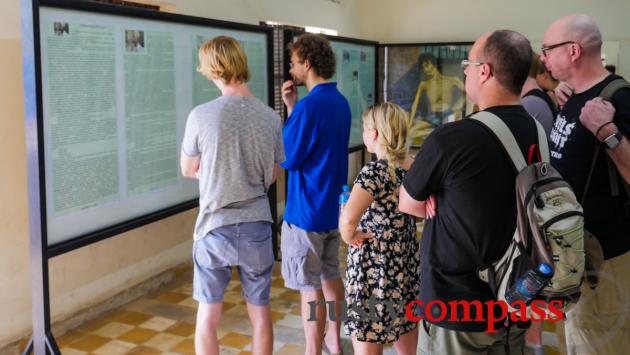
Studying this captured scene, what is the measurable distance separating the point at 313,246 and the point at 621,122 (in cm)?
155

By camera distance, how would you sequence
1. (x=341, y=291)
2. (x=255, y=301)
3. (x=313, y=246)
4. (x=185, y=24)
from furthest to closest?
(x=185, y=24) → (x=341, y=291) → (x=313, y=246) → (x=255, y=301)

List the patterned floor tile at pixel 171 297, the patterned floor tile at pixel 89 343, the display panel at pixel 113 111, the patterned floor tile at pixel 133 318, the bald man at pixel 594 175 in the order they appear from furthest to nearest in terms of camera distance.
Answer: the patterned floor tile at pixel 171 297, the patterned floor tile at pixel 133 318, the patterned floor tile at pixel 89 343, the display panel at pixel 113 111, the bald man at pixel 594 175

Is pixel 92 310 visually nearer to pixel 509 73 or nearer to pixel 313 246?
pixel 313 246

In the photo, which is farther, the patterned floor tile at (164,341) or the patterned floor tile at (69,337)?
the patterned floor tile at (69,337)

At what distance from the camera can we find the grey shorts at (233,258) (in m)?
2.71

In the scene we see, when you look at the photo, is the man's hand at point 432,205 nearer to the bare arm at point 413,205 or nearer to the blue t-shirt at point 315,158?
the bare arm at point 413,205

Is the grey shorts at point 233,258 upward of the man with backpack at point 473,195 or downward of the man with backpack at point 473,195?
downward

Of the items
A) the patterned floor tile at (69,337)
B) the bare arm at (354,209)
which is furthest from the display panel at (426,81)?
the bare arm at (354,209)

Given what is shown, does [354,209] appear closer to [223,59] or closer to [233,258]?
[233,258]

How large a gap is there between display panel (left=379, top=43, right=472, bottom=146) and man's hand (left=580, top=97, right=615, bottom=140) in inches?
249

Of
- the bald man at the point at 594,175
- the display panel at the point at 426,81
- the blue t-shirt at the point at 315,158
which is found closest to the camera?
the bald man at the point at 594,175

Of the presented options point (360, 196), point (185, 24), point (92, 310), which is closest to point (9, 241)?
point (92, 310)

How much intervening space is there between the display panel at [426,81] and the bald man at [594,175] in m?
6.16

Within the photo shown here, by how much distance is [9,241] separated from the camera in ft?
11.9
